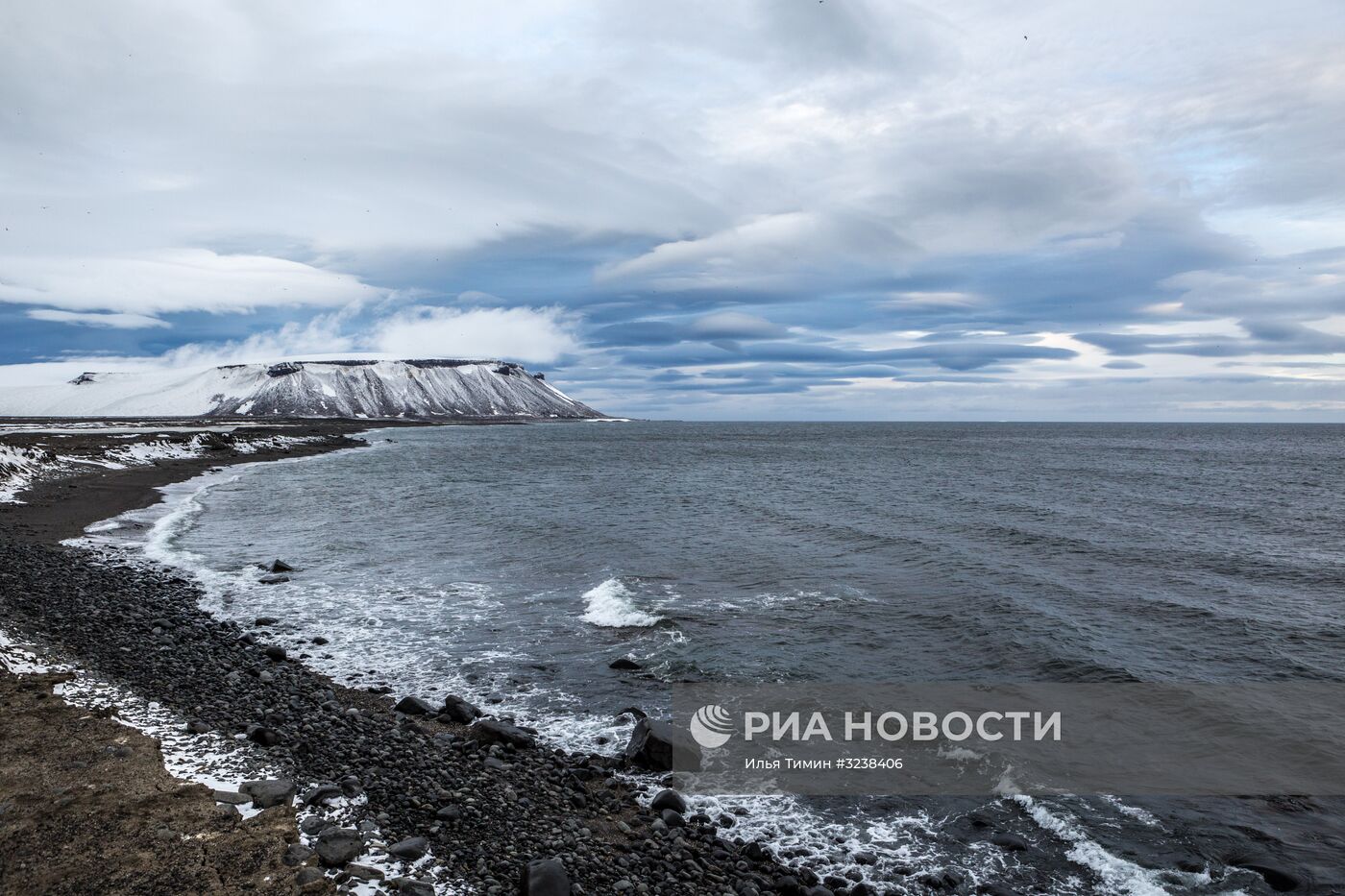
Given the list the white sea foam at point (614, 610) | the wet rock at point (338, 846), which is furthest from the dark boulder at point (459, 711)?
the white sea foam at point (614, 610)

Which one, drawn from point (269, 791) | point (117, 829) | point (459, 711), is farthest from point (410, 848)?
point (459, 711)

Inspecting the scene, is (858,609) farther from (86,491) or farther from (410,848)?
(86,491)

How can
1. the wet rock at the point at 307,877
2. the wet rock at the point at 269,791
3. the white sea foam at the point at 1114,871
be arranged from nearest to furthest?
the wet rock at the point at 307,877
the wet rock at the point at 269,791
the white sea foam at the point at 1114,871

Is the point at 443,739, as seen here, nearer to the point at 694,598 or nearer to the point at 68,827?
the point at 68,827

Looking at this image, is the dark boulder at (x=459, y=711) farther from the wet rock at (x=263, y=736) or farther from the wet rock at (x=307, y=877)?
the wet rock at (x=307, y=877)

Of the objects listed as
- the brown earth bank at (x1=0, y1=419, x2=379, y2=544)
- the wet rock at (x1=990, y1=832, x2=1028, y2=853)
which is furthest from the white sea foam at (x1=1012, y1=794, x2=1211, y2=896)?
the brown earth bank at (x1=0, y1=419, x2=379, y2=544)

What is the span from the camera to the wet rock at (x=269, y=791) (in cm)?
936

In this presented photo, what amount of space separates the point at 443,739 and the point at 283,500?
41.1m

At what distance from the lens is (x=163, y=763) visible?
10.1 meters

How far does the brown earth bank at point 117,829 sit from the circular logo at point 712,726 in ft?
23.4

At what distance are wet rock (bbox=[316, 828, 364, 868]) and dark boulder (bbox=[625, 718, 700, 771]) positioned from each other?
493 cm

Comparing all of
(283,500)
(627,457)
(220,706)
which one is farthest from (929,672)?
(627,457)

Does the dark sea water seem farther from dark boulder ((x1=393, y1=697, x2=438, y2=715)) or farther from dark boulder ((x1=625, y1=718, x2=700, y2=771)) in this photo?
dark boulder ((x1=393, y1=697, x2=438, y2=715))

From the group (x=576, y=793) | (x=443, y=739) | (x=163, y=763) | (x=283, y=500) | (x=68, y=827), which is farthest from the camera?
(x=283, y=500)
